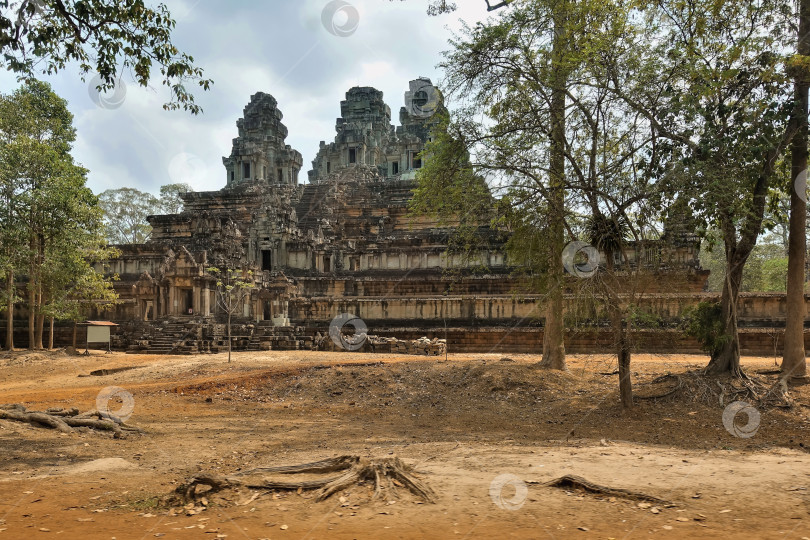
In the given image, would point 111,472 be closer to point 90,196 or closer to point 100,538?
point 100,538

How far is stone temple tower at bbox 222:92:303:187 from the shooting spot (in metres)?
59.5

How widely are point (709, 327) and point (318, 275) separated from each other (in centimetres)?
2446

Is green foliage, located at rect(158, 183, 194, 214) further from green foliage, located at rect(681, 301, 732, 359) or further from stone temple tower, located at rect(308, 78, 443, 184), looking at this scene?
green foliage, located at rect(681, 301, 732, 359)

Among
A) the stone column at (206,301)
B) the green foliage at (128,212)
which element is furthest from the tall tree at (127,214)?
the stone column at (206,301)

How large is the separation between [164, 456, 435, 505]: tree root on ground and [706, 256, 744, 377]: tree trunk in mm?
9243

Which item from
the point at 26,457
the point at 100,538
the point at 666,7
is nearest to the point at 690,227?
the point at 666,7

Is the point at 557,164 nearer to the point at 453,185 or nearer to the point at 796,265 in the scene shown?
the point at 453,185

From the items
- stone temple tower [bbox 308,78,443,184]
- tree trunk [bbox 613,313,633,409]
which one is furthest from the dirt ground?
stone temple tower [bbox 308,78,443,184]

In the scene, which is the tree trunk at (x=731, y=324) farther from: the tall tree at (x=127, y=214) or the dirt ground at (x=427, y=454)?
the tall tree at (x=127, y=214)

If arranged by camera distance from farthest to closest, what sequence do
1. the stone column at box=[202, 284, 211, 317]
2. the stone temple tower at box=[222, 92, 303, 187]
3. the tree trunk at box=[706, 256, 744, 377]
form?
the stone temple tower at box=[222, 92, 303, 187], the stone column at box=[202, 284, 211, 317], the tree trunk at box=[706, 256, 744, 377]

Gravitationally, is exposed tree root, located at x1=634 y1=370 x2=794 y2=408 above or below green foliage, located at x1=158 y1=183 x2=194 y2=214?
below

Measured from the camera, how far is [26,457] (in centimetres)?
756

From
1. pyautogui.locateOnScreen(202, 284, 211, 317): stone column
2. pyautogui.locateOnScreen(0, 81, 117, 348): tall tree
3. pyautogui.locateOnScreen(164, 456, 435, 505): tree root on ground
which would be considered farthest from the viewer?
pyautogui.locateOnScreen(202, 284, 211, 317): stone column

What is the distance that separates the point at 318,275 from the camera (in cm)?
3356
